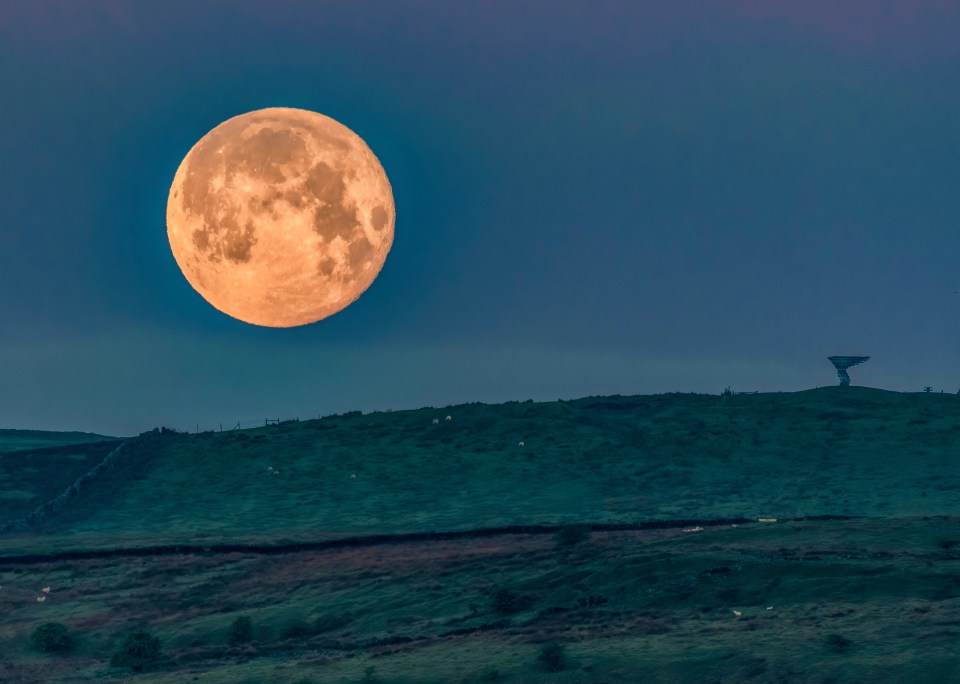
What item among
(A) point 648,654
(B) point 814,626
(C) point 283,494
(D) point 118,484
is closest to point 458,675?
(A) point 648,654

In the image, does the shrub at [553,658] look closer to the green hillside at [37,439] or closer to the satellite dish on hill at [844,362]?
the green hillside at [37,439]

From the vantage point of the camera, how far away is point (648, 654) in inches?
→ 1457

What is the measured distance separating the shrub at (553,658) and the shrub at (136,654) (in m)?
16.0

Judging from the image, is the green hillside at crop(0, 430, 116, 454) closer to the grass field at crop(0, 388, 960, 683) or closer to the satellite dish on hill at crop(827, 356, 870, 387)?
the grass field at crop(0, 388, 960, 683)

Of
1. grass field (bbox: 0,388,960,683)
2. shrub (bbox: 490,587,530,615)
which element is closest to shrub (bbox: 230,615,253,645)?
grass field (bbox: 0,388,960,683)

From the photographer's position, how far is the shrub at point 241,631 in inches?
1839

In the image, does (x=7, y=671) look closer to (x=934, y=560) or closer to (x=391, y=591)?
(x=391, y=591)

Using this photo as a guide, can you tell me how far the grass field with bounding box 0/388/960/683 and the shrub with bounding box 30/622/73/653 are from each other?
0.45 m

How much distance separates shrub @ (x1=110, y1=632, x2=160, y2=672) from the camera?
4379 cm

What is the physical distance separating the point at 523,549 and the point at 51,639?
2197 cm

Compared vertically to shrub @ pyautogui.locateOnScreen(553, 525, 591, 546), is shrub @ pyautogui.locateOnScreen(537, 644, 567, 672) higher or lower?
lower

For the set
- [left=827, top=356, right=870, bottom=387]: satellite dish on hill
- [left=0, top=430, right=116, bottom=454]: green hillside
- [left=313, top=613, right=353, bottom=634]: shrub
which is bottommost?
[left=313, top=613, right=353, bottom=634]: shrub

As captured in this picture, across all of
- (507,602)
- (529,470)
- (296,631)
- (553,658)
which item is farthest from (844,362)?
(553,658)

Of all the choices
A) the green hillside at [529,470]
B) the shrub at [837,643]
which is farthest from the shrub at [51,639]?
the shrub at [837,643]
